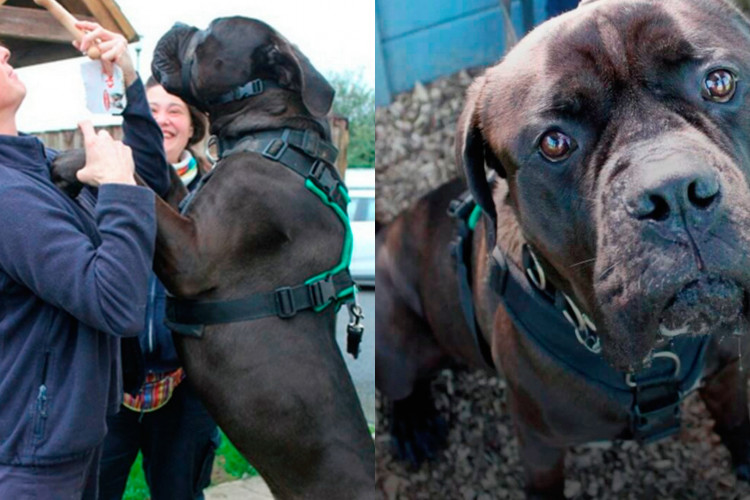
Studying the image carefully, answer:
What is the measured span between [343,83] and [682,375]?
0.94 m

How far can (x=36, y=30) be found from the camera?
64.1 inches

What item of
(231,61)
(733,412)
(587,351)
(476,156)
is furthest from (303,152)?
(733,412)

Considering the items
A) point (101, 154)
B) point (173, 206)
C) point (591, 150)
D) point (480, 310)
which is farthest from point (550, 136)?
point (173, 206)

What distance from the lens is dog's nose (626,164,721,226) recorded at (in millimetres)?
987

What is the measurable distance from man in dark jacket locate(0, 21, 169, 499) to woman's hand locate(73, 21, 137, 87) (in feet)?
0.60

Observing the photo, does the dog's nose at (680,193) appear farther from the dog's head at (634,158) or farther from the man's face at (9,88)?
the man's face at (9,88)

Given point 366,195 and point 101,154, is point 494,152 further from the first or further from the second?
point 101,154

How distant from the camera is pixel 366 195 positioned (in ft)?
6.24

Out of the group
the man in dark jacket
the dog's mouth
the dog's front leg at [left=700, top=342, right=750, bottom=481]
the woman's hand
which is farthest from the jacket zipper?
the dog's front leg at [left=700, top=342, right=750, bottom=481]

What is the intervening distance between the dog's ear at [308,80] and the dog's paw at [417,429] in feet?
2.54

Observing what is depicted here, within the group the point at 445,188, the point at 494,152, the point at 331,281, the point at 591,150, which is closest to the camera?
the point at 591,150


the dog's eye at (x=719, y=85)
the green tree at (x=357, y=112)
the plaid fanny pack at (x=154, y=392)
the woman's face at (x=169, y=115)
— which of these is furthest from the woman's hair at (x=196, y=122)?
the dog's eye at (x=719, y=85)

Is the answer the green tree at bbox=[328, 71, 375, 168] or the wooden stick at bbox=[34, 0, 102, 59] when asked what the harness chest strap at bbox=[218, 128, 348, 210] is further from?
the wooden stick at bbox=[34, 0, 102, 59]

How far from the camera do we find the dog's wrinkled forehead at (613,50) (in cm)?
117
